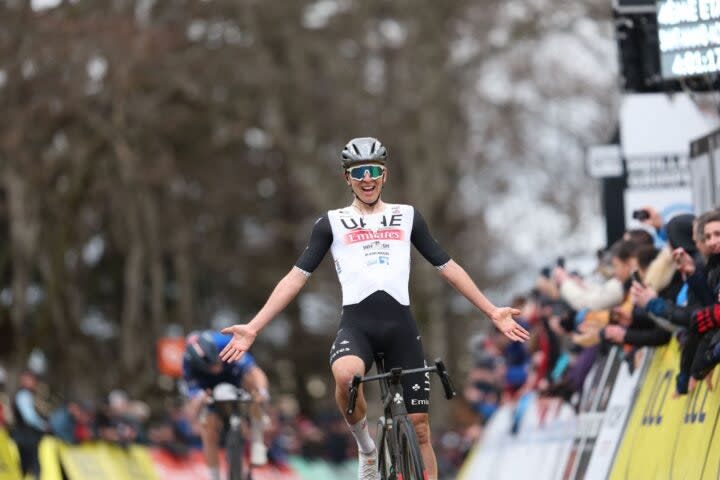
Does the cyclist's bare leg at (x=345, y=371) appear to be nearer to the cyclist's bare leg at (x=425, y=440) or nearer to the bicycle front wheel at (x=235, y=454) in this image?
the cyclist's bare leg at (x=425, y=440)

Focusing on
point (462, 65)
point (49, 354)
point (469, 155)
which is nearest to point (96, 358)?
point (49, 354)

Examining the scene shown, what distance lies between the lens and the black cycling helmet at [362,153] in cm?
1066

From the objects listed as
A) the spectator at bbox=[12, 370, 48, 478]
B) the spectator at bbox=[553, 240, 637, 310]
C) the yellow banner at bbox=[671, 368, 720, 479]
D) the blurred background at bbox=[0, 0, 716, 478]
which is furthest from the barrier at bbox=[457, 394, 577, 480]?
the blurred background at bbox=[0, 0, 716, 478]

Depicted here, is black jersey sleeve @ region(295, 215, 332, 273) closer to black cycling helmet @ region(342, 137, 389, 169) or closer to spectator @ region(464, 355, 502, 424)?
black cycling helmet @ region(342, 137, 389, 169)

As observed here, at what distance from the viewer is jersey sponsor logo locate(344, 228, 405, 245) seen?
35.5ft

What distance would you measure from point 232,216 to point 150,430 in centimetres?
2156

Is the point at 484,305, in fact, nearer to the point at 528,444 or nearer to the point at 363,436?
the point at 363,436

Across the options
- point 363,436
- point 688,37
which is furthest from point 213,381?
point 688,37

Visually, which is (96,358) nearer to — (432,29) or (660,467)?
(432,29)

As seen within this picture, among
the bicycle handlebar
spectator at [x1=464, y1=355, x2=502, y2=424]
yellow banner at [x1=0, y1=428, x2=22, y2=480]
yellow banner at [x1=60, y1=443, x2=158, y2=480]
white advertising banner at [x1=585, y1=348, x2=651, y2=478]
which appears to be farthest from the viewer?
spectator at [x1=464, y1=355, x2=502, y2=424]

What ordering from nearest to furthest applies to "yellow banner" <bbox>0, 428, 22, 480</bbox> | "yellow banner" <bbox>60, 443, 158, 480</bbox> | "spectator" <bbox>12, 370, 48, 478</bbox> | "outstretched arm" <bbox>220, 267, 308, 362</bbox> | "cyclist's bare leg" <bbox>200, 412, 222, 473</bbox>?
1. "outstretched arm" <bbox>220, 267, 308, 362</bbox>
2. "cyclist's bare leg" <bbox>200, 412, 222, 473</bbox>
3. "yellow banner" <bbox>0, 428, 22, 480</bbox>
4. "spectator" <bbox>12, 370, 48, 478</bbox>
5. "yellow banner" <bbox>60, 443, 158, 480</bbox>

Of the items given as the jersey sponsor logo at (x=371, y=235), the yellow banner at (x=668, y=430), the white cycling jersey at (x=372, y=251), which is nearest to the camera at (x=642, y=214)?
the yellow banner at (x=668, y=430)

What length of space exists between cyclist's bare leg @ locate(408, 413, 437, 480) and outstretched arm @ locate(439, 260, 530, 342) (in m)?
0.74

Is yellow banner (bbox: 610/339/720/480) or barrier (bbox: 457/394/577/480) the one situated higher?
yellow banner (bbox: 610/339/720/480)
